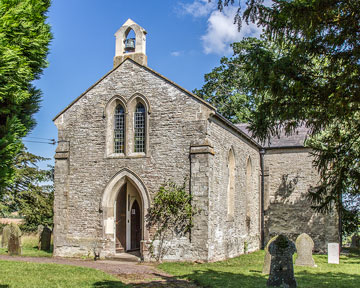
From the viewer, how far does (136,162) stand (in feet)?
55.3

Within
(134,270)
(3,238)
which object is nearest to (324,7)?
(134,270)

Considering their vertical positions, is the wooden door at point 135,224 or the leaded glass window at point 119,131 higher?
the leaded glass window at point 119,131

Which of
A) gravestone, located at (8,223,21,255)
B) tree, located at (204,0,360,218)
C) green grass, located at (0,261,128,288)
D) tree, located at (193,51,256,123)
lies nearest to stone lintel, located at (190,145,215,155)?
green grass, located at (0,261,128,288)

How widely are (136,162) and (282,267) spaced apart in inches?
318

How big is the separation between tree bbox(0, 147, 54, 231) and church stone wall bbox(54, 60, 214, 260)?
8.48m

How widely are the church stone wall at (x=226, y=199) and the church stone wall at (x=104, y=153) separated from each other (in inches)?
40.7

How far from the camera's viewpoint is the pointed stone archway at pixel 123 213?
655 inches

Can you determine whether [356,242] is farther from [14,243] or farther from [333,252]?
[14,243]

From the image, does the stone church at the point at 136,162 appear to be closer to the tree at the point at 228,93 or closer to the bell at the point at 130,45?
the bell at the point at 130,45

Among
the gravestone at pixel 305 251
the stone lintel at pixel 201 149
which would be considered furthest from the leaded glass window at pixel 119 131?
the gravestone at pixel 305 251

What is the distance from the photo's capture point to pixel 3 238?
65.8ft

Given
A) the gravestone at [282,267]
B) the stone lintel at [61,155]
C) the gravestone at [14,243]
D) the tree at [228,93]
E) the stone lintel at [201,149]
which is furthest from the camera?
the tree at [228,93]

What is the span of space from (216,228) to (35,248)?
30.7ft

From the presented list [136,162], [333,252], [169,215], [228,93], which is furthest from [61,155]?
[228,93]
